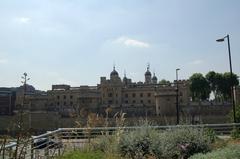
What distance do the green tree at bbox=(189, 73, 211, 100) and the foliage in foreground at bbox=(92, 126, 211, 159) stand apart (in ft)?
244

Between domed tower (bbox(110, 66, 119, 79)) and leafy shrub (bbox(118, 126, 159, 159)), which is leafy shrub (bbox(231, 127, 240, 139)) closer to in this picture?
leafy shrub (bbox(118, 126, 159, 159))

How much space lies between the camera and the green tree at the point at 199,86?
273 feet

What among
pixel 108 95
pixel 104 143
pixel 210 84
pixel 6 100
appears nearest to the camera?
pixel 104 143

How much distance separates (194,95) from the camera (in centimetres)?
8894

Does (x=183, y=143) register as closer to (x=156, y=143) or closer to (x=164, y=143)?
(x=164, y=143)

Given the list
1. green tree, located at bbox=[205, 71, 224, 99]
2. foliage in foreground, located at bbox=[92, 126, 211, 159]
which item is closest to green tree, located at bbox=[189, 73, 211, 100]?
green tree, located at bbox=[205, 71, 224, 99]

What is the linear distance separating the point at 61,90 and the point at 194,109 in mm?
36185

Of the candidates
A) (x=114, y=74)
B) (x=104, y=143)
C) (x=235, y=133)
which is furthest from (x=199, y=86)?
(x=104, y=143)

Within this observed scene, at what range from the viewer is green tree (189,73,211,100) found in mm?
83250

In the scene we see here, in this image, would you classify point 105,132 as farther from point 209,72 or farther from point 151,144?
point 209,72

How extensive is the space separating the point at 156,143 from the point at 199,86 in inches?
3007

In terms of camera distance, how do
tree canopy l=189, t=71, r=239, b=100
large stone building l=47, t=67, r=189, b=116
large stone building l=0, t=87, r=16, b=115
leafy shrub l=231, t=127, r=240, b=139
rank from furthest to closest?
large stone building l=47, t=67, r=189, b=116 < large stone building l=0, t=87, r=16, b=115 < tree canopy l=189, t=71, r=239, b=100 < leafy shrub l=231, t=127, r=240, b=139

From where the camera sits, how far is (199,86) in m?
84.2

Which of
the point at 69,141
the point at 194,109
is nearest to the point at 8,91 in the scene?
the point at 194,109
